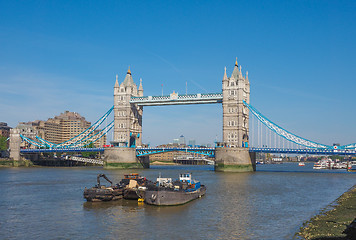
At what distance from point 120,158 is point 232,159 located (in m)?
33.9

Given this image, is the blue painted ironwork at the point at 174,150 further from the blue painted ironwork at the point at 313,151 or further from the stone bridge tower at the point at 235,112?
Answer: the blue painted ironwork at the point at 313,151

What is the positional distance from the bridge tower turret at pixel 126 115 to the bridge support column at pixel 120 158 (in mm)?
5026

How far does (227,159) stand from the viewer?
99625 millimetres

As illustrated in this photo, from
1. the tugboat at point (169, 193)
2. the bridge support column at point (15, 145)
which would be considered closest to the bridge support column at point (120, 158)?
the bridge support column at point (15, 145)

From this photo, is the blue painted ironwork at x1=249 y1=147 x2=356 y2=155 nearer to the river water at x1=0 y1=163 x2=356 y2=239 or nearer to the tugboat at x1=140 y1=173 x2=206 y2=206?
the river water at x1=0 y1=163 x2=356 y2=239

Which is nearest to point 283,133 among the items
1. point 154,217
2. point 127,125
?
point 127,125

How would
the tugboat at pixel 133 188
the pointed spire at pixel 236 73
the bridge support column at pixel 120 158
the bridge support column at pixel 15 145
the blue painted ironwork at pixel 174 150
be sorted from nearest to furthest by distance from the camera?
1. the tugboat at pixel 133 188
2. the blue painted ironwork at pixel 174 150
3. the pointed spire at pixel 236 73
4. the bridge support column at pixel 120 158
5. the bridge support column at pixel 15 145

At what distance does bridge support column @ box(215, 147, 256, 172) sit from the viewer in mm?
99188

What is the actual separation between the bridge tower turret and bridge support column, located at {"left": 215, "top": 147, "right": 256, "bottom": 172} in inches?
1287

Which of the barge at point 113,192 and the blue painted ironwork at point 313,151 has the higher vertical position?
the blue painted ironwork at point 313,151

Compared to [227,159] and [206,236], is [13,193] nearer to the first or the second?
[206,236]

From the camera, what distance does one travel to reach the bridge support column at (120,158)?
113562 millimetres

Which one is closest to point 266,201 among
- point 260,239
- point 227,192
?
point 227,192

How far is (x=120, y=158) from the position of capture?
114 m
